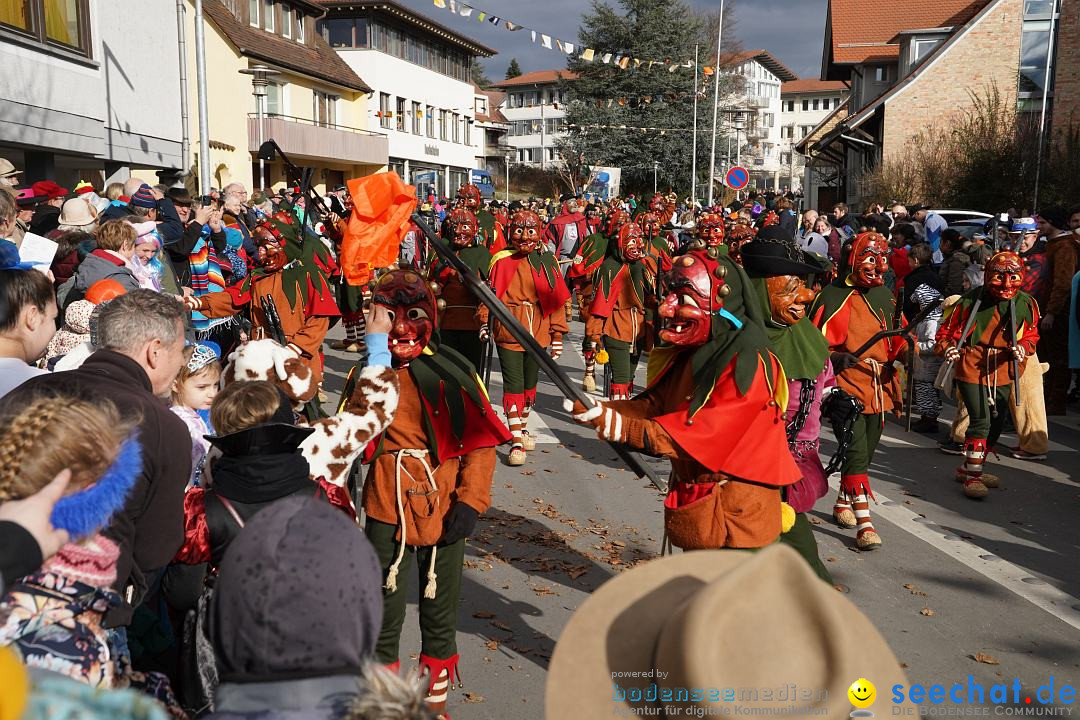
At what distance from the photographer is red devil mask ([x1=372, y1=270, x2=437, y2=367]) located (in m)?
3.92

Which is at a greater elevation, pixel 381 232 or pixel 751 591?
pixel 381 232

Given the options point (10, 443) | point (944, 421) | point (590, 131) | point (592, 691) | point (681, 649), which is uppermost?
point (590, 131)

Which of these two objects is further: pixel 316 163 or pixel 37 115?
pixel 316 163

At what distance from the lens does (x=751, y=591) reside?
1.52 meters

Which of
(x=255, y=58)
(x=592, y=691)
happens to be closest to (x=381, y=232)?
(x=592, y=691)

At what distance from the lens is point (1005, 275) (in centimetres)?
737

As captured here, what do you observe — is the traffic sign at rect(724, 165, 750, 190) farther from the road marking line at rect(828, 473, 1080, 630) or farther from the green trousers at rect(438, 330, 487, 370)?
the road marking line at rect(828, 473, 1080, 630)

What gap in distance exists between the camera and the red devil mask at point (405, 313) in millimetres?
3922

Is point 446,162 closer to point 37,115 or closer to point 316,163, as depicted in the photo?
point 316,163

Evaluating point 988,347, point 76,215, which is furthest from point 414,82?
point 988,347

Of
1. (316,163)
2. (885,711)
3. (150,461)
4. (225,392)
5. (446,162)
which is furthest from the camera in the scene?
(446,162)

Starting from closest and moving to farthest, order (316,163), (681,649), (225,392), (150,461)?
(681,649), (150,461), (225,392), (316,163)

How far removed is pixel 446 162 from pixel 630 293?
145ft

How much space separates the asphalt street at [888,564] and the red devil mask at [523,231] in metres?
2.08
